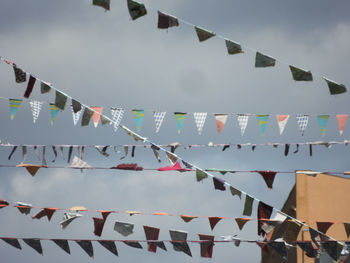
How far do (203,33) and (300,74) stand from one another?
236 cm

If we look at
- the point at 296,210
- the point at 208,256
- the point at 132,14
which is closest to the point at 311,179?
the point at 296,210

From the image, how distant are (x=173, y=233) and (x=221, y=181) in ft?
6.38

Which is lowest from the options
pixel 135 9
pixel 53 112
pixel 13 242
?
pixel 13 242

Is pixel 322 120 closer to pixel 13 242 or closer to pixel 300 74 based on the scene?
pixel 300 74

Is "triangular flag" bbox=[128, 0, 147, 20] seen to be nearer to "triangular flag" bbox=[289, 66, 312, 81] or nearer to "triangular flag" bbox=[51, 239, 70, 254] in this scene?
"triangular flag" bbox=[289, 66, 312, 81]

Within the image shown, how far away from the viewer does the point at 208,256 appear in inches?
758

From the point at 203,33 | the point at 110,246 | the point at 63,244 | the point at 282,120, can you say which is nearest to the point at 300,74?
the point at 282,120

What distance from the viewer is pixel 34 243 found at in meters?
20.0

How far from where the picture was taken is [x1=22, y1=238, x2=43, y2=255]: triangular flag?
20.0 m

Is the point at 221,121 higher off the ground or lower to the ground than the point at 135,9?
lower

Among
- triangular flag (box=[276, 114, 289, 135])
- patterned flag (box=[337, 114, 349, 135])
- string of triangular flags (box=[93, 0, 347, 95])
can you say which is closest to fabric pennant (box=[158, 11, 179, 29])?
string of triangular flags (box=[93, 0, 347, 95])

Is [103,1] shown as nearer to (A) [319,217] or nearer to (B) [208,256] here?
(B) [208,256]

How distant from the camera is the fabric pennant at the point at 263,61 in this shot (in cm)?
1889

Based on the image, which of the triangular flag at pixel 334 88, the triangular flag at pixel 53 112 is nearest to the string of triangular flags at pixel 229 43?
the triangular flag at pixel 334 88
